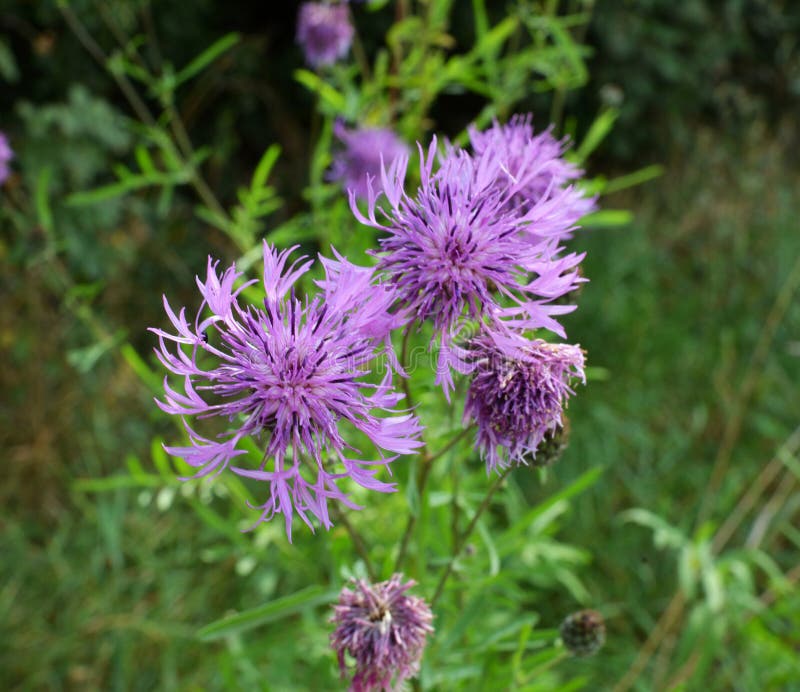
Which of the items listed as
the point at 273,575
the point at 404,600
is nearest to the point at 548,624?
the point at 273,575

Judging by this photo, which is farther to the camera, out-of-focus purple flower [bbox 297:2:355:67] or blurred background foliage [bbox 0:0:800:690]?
out-of-focus purple flower [bbox 297:2:355:67]

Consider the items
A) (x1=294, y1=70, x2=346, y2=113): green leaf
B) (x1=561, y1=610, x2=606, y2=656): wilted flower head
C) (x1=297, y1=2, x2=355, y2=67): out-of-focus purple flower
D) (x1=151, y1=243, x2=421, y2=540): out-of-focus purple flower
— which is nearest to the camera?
(x1=151, y1=243, x2=421, y2=540): out-of-focus purple flower

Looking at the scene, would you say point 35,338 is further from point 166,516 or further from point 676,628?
point 676,628

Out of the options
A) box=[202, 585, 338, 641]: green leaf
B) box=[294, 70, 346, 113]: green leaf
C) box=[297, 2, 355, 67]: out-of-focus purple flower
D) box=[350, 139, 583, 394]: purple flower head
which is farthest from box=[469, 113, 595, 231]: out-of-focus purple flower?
box=[297, 2, 355, 67]: out-of-focus purple flower

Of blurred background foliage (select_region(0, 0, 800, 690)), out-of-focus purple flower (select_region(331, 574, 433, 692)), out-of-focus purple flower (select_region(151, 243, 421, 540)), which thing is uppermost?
out-of-focus purple flower (select_region(151, 243, 421, 540))

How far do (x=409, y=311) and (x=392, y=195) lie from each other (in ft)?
0.46

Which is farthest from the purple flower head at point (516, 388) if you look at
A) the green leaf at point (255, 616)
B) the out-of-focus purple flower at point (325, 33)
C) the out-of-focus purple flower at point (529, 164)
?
the out-of-focus purple flower at point (325, 33)

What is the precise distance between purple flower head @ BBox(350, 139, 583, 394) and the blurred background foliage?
0.44 m

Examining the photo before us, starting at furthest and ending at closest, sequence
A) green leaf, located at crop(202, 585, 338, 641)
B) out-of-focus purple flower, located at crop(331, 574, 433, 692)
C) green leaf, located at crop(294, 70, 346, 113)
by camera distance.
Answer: green leaf, located at crop(294, 70, 346, 113) → green leaf, located at crop(202, 585, 338, 641) → out-of-focus purple flower, located at crop(331, 574, 433, 692)

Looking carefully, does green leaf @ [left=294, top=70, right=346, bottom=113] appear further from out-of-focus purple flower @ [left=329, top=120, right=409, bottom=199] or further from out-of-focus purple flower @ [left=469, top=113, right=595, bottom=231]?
out-of-focus purple flower @ [left=469, top=113, right=595, bottom=231]

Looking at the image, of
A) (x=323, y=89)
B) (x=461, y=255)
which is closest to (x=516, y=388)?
(x=461, y=255)

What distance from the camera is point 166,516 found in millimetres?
3174

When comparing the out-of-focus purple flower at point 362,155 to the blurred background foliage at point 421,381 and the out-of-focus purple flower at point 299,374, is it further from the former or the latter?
the out-of-focus purple flower at point 299,374

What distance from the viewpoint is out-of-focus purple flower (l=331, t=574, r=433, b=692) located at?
104 cm
